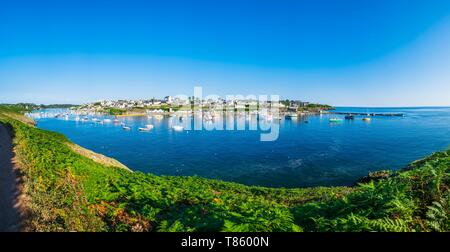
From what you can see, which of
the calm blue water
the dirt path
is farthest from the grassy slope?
the calm blue water

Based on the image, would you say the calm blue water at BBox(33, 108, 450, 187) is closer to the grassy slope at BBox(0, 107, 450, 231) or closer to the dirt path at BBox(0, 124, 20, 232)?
the dirt path at BBox(0, 124, 20, 232)

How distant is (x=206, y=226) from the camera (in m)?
5.28

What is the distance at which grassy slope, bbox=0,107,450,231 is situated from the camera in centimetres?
470

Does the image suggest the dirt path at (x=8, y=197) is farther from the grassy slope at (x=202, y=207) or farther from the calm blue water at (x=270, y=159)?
the calm blue water at (x=270, y=159)

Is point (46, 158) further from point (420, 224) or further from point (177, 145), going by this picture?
point (177, 145)

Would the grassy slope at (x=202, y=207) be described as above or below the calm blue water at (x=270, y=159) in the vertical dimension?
above

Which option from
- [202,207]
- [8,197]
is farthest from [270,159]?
[8,197]

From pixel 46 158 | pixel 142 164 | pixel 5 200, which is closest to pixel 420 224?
pixel 5 200

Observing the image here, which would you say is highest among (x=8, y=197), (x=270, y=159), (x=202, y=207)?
(x=202, y=207)

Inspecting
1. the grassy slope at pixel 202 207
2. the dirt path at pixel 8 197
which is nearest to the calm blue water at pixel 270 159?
the dirt path at pixel 8 197

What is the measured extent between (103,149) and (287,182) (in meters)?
44.1

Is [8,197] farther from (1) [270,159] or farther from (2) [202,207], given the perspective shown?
(1) [270,159]

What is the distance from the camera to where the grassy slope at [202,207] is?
470 cm

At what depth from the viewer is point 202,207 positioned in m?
7.85
